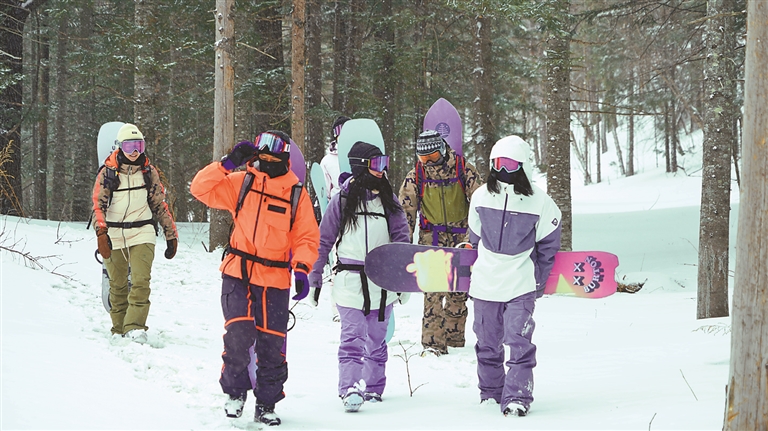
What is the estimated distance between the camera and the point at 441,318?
7.04m

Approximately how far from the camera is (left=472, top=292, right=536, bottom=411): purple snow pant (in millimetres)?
4762

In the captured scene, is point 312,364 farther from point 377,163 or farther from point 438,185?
point 377,163

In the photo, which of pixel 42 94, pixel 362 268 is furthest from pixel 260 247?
pixel 42 94

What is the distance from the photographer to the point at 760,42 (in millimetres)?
3154

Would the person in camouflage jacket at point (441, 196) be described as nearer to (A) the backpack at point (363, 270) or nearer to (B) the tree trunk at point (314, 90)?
(A) the backpack at point (363, 270)

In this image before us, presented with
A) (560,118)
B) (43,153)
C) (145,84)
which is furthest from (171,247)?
(43,153)

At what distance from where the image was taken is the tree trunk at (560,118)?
11.0 metres

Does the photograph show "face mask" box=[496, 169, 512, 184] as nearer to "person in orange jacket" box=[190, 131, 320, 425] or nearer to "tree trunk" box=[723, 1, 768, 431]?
"person in orange jacket" box=[190, 131, 320, 425]

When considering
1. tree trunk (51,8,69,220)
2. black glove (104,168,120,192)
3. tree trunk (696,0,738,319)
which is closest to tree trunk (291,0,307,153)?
black glove (104,168,120,192)

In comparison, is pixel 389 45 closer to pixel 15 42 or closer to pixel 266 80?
pixel 266 80

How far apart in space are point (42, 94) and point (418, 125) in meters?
12.2

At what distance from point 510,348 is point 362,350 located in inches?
42.9

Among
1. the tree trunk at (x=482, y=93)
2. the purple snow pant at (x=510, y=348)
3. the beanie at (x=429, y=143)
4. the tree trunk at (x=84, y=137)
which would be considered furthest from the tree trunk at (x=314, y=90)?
the purple snow pant at (x=510, y=348)

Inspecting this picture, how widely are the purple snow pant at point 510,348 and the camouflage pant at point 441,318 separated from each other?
1.81m
